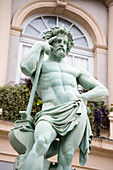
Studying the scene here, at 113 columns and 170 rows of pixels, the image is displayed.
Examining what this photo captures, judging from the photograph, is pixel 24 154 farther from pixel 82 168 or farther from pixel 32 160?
pixel 82 168

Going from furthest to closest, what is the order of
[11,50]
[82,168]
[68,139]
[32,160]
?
[11,50], [82,168], [68,139], [32,160]

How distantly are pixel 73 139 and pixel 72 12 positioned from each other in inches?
391

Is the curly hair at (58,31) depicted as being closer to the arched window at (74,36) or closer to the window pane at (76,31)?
the arched window at (74,36)

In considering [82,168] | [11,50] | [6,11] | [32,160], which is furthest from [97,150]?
[32,160]

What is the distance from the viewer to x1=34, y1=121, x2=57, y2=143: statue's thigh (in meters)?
5.46

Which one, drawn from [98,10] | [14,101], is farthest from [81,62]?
[14,101]

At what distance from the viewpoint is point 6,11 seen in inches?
543

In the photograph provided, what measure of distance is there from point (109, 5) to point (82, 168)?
665cm

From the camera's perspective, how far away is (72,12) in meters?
15.1

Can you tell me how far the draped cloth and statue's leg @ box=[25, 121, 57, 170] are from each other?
110 millimetres

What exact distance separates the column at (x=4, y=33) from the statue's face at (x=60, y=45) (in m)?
6.37

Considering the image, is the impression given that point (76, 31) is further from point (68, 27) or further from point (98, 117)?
point (98, 117)

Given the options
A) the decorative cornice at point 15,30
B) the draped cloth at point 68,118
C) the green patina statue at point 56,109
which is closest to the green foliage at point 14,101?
the decorative cornice at point 15,30

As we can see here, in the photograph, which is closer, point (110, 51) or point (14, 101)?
point (14, 101)
